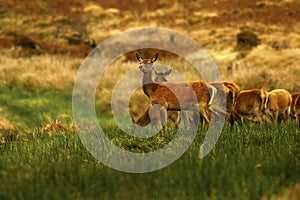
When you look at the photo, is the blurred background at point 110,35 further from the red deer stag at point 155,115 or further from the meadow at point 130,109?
the red deer stag at point 155,115

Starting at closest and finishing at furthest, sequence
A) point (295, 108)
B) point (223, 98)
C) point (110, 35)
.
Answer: point (223, 98)
point (295, 108)
point (110, 35)

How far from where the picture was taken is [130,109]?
18250mm

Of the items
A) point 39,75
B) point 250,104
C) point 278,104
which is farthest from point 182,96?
point 39,75

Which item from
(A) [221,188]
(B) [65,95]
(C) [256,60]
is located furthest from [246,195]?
(C) [256,60]

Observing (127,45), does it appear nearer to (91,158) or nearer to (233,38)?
(233,38)

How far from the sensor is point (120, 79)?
→ 20.1 m

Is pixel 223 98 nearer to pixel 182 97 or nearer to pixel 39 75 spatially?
pixel 182 97

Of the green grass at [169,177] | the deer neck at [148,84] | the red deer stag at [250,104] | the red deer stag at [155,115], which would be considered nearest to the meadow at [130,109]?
the green grass at [169,177]

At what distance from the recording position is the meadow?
203 inches

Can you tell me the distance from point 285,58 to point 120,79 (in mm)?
11328

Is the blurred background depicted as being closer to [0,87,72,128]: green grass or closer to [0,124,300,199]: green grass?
[0,87,72,128]: green grass

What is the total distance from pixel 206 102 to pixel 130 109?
7.70 meters

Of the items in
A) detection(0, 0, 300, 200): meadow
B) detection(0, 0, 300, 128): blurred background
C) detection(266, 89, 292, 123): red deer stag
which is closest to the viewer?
detection(0, 0, 300, 200): meadow

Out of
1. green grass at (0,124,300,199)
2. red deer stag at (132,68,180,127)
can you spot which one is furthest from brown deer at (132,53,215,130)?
green grass at (0,124,300,199)
